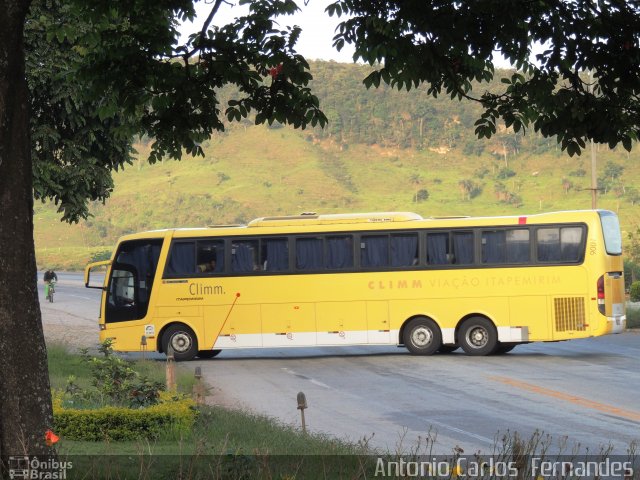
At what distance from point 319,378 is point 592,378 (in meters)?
5.67

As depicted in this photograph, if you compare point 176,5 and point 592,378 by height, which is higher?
point 176,5

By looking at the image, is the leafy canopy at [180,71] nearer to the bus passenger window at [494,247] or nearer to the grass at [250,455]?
the grass at [250,455]

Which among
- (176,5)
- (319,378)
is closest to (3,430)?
(176,5)

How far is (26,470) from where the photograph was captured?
920 centimetres

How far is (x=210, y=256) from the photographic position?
3105 cm

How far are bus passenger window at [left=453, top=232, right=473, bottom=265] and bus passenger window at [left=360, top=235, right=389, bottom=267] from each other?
5.58 feet

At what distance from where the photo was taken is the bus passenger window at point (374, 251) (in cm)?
3050

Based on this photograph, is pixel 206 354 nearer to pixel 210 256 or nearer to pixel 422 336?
pixel 210 256

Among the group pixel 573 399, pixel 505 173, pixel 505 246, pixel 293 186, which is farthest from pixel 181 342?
pixel 505 173

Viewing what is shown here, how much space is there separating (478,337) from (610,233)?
407 cm

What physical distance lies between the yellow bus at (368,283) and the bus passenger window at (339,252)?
0.03 meters

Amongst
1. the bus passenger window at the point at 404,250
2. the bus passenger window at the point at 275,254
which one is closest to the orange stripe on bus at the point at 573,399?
the bus passenger window at the point at 404,250

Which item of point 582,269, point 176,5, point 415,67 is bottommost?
point 582,269

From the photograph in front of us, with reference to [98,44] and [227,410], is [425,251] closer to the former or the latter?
[227,410]
